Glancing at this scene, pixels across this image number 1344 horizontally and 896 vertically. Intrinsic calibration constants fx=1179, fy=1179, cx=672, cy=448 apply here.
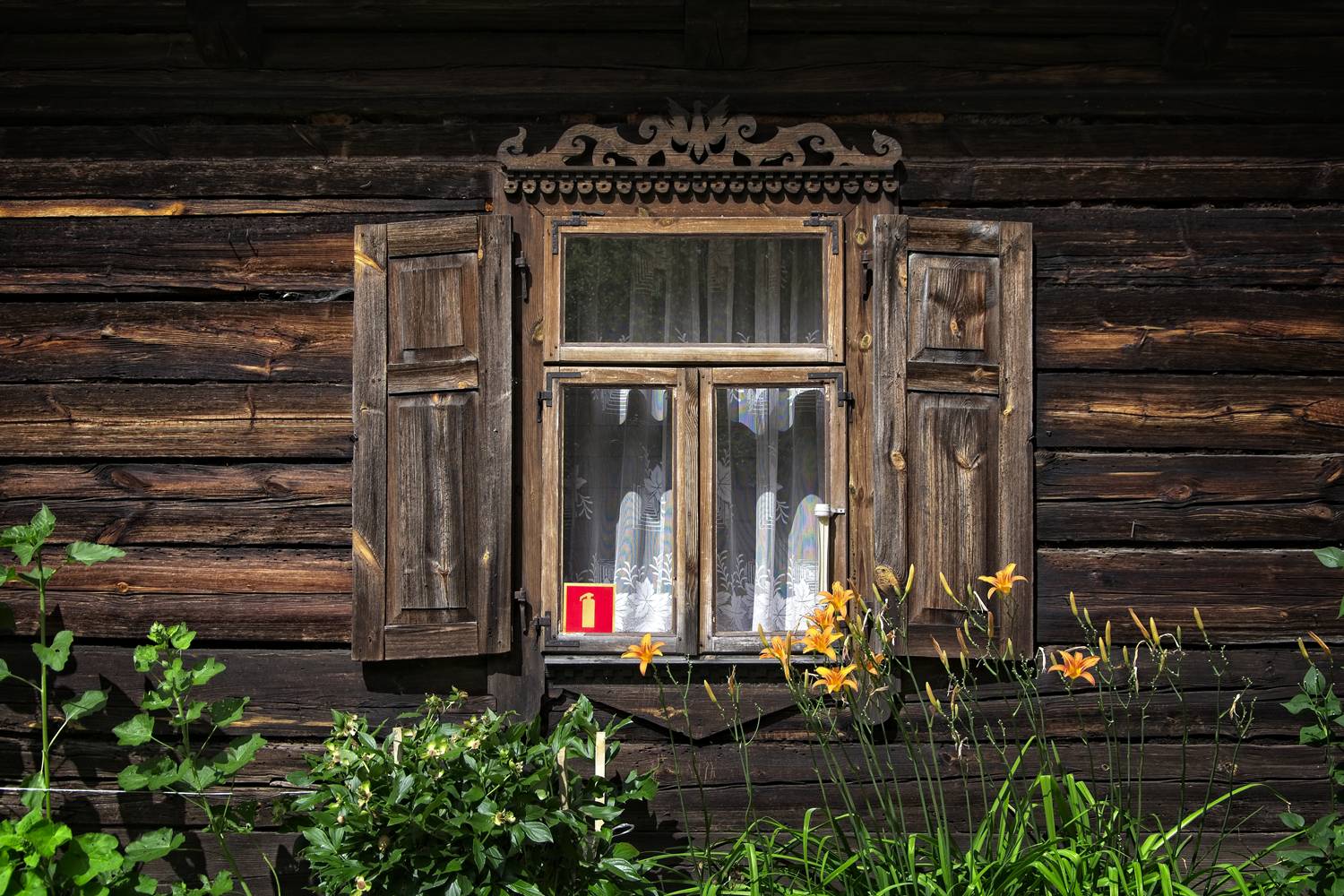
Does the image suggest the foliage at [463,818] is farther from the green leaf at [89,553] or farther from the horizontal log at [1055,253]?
the horizontal log at [1055,253]

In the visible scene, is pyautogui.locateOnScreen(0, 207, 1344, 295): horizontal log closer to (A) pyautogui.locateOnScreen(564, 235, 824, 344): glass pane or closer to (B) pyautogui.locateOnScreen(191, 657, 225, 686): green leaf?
(A) pyautogui.locateOnScreen(564, 235, 824, 344): glass pane

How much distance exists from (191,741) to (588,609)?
132 cm

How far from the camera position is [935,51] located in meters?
3.86

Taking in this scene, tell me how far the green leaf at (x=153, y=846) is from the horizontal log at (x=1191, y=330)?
118 inches

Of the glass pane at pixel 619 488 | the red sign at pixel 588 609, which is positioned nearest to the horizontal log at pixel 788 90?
the glass pane at pixel 619 488

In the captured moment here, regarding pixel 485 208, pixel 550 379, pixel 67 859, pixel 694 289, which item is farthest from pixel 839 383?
pixel 67 859

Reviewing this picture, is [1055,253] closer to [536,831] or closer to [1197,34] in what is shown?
[1197,34]

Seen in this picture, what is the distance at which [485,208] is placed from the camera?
3.81m

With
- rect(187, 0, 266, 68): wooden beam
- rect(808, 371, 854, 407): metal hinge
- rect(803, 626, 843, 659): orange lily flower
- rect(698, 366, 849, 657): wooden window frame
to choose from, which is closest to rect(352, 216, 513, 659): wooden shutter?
rect(698, 366, 849, 657): wooden window frame

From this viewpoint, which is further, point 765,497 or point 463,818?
point 765,497

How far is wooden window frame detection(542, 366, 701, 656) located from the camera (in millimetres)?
3664

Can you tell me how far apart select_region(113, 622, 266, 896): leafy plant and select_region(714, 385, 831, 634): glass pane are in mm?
1538

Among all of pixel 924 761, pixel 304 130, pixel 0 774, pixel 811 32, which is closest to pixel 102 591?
pixel 0 774

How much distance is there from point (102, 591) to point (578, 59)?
2.31 m
